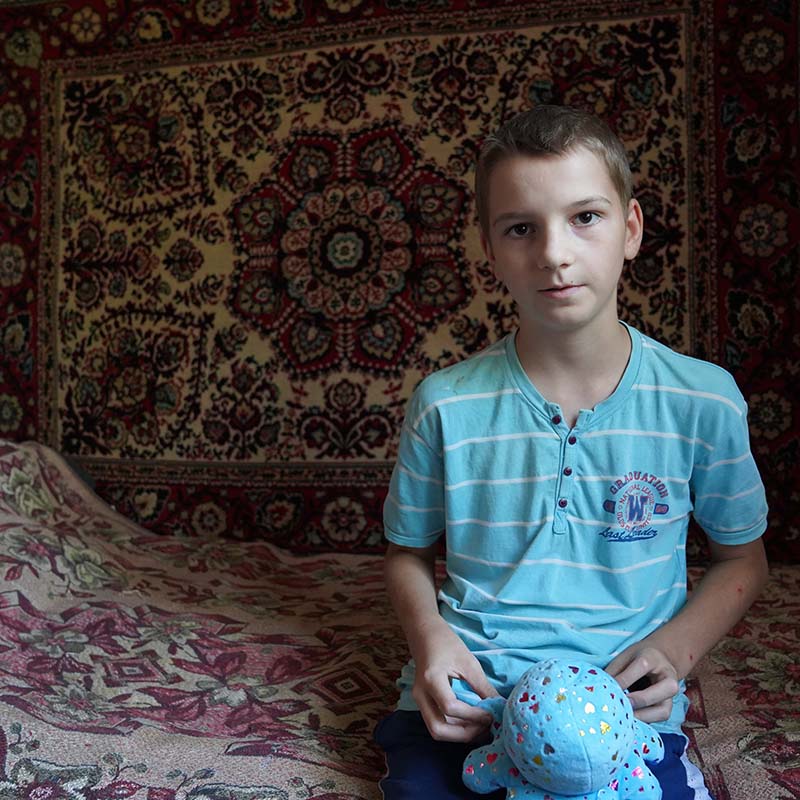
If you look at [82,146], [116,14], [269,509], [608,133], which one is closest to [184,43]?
[116,14]

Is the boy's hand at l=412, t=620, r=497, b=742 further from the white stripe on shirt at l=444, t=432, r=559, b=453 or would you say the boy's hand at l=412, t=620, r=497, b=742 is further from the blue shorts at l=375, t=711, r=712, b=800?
the white stripe on shirt at l=444, t=432, r=559, b=453

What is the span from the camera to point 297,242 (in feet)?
8.45

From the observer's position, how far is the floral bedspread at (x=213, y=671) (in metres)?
1.12

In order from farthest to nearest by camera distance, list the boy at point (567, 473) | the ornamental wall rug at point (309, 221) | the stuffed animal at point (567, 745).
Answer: the ornamental wall rug at point (309, 221), the boy at point (567, 473), the stuffed animal at point (567, 745)

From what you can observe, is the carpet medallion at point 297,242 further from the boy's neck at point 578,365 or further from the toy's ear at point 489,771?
the toy's ear at point 489,771

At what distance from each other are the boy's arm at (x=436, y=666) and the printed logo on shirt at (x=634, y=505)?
0.23 metres

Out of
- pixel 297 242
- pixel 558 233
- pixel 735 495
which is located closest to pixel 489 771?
pixel 735 495

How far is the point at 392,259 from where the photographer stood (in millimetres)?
Result: 2500

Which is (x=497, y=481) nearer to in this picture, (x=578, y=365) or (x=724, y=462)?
(x=578, y=365)

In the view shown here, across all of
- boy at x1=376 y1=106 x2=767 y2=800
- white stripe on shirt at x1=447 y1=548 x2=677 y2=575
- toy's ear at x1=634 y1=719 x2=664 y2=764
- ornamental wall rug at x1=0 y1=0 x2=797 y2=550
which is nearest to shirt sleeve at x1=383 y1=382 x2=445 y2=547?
boy at x1=376 y1=106 x2=767 y2=800

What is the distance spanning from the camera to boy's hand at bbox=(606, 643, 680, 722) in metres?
0.99

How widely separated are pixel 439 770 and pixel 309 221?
71.5 inches

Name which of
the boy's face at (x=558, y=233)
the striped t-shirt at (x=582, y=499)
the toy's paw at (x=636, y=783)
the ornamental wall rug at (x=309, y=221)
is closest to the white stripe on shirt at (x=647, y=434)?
the striped t-shirt at (x=582, y=499)

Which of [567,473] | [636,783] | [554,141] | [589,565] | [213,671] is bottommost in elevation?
[213,671]
